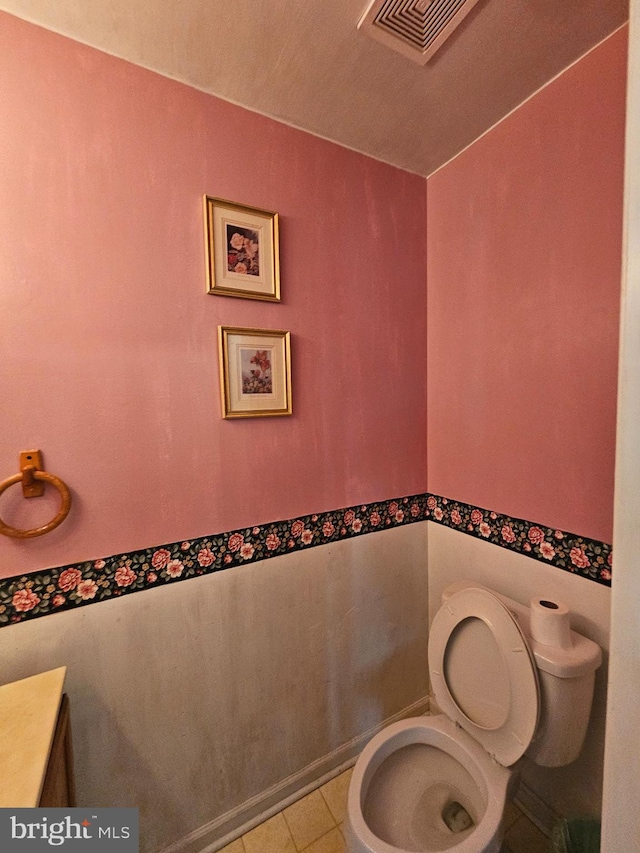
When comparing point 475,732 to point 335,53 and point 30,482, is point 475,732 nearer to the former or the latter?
point 30,482

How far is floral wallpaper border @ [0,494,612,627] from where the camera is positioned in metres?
0.87

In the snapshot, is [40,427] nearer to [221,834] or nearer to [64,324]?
[64,324]

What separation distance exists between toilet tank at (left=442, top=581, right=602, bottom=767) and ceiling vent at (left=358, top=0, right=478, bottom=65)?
5.23 feet

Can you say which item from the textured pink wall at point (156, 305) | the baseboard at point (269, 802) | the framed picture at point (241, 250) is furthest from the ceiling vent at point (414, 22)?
the baseboard at point (269, 802)

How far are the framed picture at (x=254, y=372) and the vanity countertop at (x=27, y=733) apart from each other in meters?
0.78

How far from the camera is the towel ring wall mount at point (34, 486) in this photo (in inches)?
31.7

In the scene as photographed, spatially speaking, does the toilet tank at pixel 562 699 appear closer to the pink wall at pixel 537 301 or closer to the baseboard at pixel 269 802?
the pink wall at pixel 537 301

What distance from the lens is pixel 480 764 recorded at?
95 centimetres

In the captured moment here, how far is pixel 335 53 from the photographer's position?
→ 899mm

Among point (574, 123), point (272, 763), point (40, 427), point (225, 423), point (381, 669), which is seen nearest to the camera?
point (40, 427)

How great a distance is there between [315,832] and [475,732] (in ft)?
2.25

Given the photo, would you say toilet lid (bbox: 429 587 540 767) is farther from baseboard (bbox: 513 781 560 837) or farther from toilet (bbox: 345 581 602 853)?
baseboard (bbox: 513 781 560 837)

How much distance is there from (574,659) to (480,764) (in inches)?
16.2

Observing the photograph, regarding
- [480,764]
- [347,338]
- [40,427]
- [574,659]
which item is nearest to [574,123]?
[347,338]
